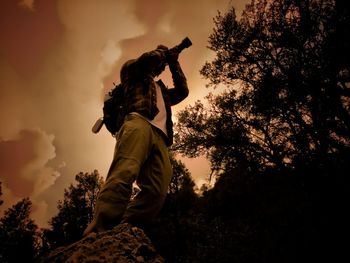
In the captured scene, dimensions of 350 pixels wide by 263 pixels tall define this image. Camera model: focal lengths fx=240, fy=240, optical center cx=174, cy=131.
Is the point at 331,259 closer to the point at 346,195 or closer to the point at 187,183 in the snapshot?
the point at 346,195

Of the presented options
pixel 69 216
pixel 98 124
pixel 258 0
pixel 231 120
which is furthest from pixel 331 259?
pixel 69 216

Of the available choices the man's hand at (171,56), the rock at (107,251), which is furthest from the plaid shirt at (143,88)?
the rock at (107,251)

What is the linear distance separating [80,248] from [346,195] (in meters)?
13.5

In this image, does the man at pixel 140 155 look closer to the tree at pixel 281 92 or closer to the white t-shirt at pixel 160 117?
the white t-shirt at pixel 160 117

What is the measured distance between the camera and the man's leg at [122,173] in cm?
182

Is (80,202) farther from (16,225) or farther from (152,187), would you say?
(152,187)

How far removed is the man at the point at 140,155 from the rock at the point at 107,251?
0.14 meters

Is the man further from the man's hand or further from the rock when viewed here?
the man's hand

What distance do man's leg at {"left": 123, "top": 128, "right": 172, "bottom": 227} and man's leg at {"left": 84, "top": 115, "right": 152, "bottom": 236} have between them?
206mm

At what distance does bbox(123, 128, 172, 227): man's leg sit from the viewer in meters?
2.19

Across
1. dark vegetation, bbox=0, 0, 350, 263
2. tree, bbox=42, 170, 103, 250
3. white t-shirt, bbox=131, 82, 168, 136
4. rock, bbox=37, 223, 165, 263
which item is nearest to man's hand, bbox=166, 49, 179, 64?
white t-shirt, bbox=131, 82, 168, 136

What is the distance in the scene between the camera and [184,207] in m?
47.2

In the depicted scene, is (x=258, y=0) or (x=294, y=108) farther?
(x=258, y=0)

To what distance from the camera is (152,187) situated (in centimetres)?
237
